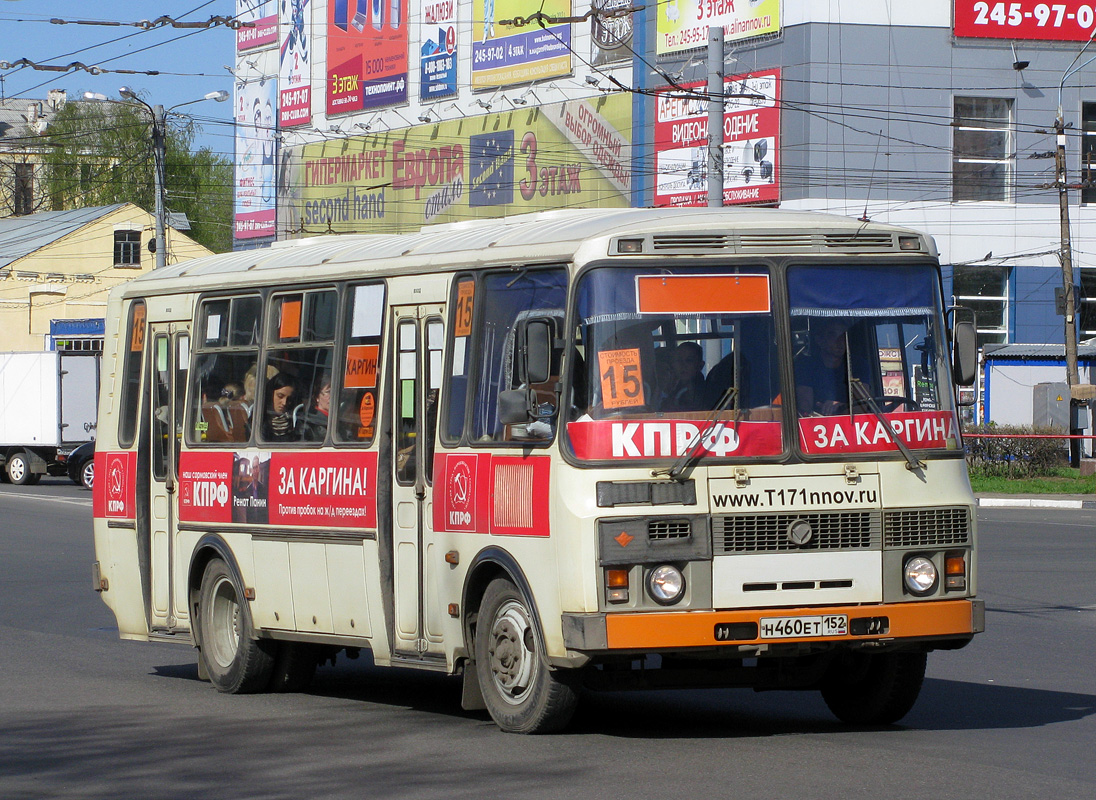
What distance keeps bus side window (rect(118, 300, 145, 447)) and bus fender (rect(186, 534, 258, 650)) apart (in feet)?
4.11

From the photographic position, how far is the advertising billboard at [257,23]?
82062 mm

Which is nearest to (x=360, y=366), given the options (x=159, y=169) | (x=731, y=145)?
(x=159, y=169)

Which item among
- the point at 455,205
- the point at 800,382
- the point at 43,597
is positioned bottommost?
the point at 43,597

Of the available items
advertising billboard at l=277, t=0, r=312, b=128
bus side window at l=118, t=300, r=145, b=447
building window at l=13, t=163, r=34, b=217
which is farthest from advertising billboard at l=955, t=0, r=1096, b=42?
building window at l=13, t=163, r=34, b=217

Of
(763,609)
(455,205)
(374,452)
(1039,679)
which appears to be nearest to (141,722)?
(374,452)

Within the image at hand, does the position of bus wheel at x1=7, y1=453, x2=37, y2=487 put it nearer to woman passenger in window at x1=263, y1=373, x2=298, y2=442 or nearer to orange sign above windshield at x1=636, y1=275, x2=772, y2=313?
woman passenger in window at x1=263, y1=373, x2=298, y2=442

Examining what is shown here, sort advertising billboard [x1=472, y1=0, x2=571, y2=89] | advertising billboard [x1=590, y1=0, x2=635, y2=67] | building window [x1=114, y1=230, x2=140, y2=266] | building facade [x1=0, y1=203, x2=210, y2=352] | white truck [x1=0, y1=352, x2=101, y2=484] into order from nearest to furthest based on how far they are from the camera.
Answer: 1. white truck [x1=0, y1=352, x2=101, y2=484]
2. advertising billboard [x1=590, y1=0, x2=635, y2=67]
3. advertising billboard [x1=472, y1=0, x2=571, y2=89]
4. building facade [x1=0, y1=203, x2=210, y2=352]
5. building window [x1=114, y1=230, x2=140, y2=266]

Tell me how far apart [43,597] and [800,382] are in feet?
36.1

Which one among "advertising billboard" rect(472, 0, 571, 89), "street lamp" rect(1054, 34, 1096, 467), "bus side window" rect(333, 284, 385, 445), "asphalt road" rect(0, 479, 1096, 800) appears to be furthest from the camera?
"advertising billboard" rect(472, 0, 571, 89)

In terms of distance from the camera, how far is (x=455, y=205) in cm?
6950

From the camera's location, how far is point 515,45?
65.2 metres

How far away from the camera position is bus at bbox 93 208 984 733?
8.45 m

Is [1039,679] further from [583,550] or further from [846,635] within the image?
[583,550]

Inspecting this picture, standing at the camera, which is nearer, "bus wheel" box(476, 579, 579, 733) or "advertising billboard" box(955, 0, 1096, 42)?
"bus wheel" box(476, 579, 579, 733)
